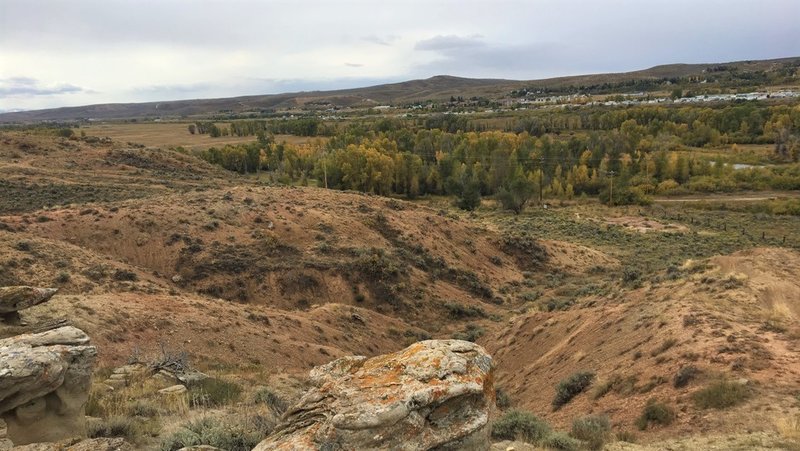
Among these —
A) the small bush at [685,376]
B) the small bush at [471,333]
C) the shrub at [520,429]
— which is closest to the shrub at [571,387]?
the small bush at [685,376]

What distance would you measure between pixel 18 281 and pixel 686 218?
64.2 meters

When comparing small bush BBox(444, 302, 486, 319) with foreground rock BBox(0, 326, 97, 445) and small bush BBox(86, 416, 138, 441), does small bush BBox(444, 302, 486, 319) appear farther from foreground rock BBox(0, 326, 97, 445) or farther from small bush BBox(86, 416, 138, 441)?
foreground rock BBox(0, 326, 97, 445)

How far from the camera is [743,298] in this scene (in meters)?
16.8

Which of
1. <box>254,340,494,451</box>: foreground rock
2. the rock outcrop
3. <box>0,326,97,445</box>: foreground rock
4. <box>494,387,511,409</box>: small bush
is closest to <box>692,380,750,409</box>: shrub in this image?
<box>494,387,511,409</box>: small bush

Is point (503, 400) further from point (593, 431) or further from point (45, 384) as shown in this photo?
point (45, 384)

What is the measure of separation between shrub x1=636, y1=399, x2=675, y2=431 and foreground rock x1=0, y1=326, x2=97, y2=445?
1069cm

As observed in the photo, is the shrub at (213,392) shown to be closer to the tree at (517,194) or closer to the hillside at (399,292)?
the hillside at (399,292)

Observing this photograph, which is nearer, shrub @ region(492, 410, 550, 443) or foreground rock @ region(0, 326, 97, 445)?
foreground rock @ region(0, 326, 97, 445)

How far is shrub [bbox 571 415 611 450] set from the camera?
9516 millimetres

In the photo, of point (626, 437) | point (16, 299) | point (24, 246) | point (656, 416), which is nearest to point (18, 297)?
point (16, 299)

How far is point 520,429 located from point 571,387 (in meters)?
4.94

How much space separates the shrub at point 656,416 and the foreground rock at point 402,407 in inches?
221

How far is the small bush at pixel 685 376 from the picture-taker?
12080 millimetres

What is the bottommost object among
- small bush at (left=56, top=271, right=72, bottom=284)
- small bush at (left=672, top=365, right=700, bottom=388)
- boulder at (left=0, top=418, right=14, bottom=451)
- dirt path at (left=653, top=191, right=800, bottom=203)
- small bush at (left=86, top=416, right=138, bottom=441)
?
dirt path at (left=653, top=191, right=800, bottom=203)
